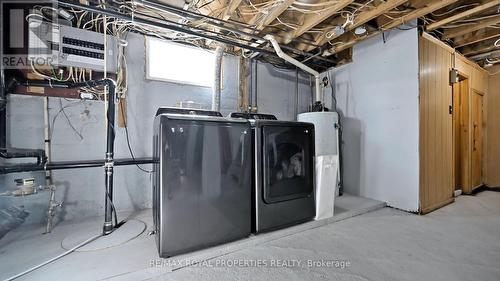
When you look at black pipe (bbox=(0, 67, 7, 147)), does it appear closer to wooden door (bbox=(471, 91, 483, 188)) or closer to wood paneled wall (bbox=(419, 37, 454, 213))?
wood paneled wall (bbox=(419, 37, 454, 213))

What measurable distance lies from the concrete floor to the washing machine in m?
0.17

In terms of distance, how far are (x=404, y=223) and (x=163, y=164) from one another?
2.70m

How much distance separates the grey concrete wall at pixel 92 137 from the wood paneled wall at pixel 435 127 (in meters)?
2.72

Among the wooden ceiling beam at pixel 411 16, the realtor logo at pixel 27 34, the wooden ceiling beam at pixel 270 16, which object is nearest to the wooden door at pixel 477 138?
the wooden ceiling beam at pixel 411 16

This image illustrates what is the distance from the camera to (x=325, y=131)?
3.26m

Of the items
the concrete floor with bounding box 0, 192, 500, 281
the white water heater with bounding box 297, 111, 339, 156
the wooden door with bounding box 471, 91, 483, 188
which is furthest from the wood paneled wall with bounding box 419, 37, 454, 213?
the wooden door with bounding box 471, 91, 483, 188

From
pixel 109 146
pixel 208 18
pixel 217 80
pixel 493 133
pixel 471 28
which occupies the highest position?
pixel 471 28

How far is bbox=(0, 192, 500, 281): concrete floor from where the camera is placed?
5.21 ft

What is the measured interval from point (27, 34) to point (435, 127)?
16.1ft

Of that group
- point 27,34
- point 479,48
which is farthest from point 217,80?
point 479,48

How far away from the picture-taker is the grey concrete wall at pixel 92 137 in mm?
2236

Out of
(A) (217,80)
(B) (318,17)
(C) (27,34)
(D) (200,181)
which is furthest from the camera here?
(A) (217,80)

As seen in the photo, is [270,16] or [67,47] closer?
[67,47]

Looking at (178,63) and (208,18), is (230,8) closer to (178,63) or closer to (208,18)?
(208,18)
